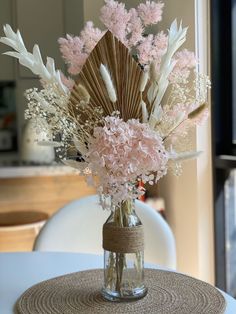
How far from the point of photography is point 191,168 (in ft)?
6.73

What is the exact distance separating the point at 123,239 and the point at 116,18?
387 millimetres

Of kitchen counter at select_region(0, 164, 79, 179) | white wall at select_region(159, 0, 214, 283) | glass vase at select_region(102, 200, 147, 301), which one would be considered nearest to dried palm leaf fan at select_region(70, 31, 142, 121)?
glass vase at select_region(102, 200, 147, 301)

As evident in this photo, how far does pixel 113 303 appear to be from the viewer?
863mm

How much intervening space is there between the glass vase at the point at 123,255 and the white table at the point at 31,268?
0.57ft

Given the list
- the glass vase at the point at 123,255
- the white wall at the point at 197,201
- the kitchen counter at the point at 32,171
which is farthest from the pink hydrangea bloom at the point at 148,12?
the kitchen counter at the point at 32,171

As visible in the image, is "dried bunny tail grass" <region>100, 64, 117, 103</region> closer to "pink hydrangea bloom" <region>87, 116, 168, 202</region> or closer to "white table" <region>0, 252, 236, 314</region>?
"pink hydrangea bloom" <region>87, 116, 168, 202</region>

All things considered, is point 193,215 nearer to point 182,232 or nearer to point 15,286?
point 182,232

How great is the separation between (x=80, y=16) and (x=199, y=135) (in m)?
0.92

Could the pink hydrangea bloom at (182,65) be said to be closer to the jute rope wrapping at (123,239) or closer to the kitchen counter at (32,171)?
the jute rope wrapping at (123,239)

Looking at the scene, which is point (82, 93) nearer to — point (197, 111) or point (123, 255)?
point (197, 111)

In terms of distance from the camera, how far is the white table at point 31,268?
36.0 inches

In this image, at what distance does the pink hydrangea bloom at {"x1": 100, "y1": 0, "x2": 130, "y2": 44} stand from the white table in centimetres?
52

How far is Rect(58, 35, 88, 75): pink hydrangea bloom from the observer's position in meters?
0.86

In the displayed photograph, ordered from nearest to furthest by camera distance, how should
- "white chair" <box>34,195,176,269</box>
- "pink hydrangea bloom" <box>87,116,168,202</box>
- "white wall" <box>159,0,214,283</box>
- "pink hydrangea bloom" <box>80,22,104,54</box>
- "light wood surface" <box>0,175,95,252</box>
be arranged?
"pink hydrangea bloom" <box>87,116,168,202</box> → "pink hydrangea bloom" <box>80,22,104,54</box> → "white chair" <box>34,195,176,269</box> → "white wall" <box>159,0,214,283</box> → "light wood surface" <box>0,175,95,252</box>
